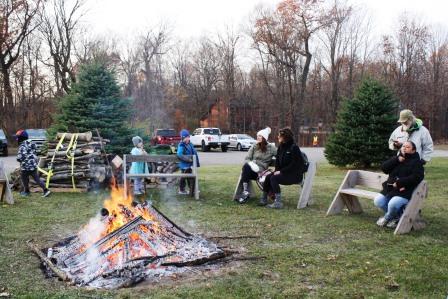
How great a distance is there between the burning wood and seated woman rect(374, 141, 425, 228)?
285 cm

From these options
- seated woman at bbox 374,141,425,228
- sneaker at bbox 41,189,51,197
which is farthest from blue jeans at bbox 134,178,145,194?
seated woman at bbox 374,141,425,228

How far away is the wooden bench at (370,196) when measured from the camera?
6.76 m

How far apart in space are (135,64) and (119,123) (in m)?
38.6

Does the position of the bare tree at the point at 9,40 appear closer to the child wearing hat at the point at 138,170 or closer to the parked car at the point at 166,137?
the parked car at the point at 166,137

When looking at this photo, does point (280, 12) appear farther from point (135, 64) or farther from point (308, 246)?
point (308, 246)

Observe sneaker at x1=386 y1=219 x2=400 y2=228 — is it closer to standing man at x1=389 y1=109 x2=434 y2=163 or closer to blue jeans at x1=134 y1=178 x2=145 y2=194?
standing man at x1=389 y1=109 x2=434 y2=163

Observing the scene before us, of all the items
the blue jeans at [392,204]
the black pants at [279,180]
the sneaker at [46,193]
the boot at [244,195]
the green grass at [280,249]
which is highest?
the black pants at [279,180]

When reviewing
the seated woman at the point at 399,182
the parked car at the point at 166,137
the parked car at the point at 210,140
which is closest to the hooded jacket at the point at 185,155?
the seated woman at the point at 399,182

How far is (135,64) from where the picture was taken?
50062mm

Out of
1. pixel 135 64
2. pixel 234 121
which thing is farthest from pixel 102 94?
pixel 135 64

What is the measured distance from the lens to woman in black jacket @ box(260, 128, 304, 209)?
28.9 feet

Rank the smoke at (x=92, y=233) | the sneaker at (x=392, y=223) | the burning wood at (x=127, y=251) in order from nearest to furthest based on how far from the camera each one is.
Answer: the burning wood at (x=127, y=251) < the smoke at (x=92, y=233) < the sneaker at (x=392, y=223)

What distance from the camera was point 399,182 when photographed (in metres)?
6.93

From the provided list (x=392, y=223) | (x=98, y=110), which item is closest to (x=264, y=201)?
(x=392, y=223)
